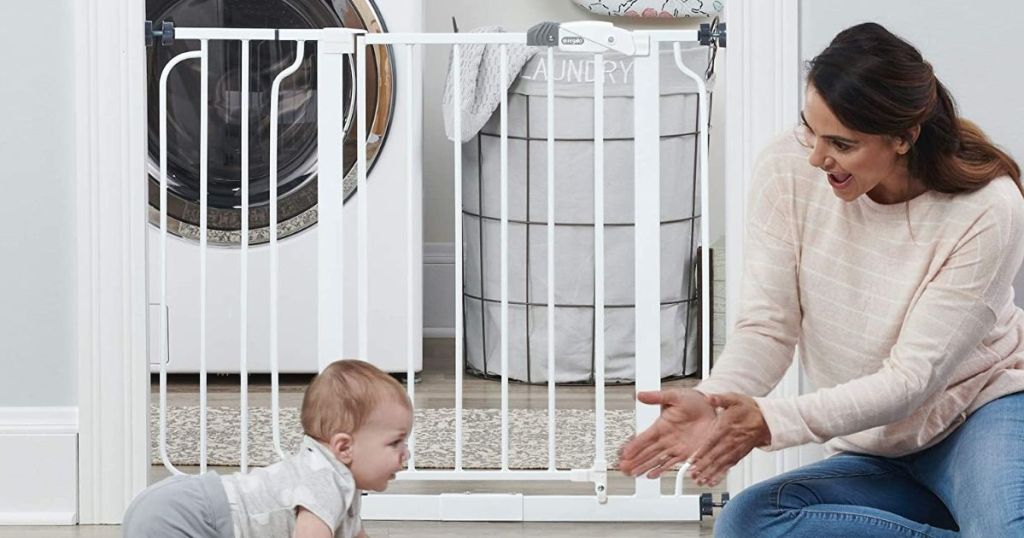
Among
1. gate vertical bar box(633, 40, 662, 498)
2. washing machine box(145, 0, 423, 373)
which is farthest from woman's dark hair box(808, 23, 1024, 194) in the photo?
washing machine box(145, 0, 423, 373)

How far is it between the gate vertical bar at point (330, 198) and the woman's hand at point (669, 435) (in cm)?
106

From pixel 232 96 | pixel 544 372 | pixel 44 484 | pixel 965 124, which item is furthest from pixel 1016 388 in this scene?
pixel 232 96

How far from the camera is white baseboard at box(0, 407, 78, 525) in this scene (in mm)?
2527

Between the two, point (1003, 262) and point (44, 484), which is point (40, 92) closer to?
point (44, 484)

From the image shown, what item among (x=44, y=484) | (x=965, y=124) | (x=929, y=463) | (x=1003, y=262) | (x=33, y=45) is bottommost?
(x=44, y=484)

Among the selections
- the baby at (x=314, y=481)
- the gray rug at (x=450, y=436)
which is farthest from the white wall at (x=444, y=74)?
the baby at (x=314, y=481)

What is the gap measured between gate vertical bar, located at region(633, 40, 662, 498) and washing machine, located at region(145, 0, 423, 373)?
49.1 inches

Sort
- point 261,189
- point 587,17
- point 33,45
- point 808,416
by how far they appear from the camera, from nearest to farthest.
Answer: point 808,416 < point 33,45 < point 261,189 < point 587,17

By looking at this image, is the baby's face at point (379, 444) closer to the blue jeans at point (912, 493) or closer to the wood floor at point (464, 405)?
the blue jeans at point (912, 493)

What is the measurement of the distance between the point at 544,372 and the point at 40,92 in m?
1.73

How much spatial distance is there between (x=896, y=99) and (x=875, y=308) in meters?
0.28

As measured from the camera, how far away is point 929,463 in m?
1.81

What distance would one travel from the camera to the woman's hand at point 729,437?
5.06 ft

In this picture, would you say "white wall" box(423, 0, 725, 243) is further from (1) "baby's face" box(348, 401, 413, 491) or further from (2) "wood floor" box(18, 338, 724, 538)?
(1) "baby's face" box(348, 401, 413, 491)
